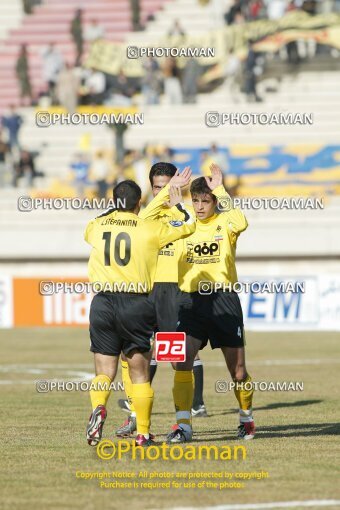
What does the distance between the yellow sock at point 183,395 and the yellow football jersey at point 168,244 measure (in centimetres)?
124

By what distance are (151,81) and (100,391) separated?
28239 millimetres

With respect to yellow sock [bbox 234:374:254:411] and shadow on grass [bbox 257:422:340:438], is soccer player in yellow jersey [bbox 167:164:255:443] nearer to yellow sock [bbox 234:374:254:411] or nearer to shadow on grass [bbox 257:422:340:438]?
yellow sock [bbox 234:374:254:411]

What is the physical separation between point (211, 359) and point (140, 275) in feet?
41.8

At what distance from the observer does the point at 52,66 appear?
39812mm

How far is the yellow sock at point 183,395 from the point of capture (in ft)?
36.6

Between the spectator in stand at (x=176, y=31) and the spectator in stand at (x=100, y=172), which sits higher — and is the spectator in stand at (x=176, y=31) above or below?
above

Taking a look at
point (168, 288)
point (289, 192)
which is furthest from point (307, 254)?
point (168, 288)

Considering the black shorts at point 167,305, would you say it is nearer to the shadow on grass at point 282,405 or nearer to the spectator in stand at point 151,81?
the shadow on grass at point 282,405

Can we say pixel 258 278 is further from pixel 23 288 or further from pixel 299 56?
pixel 299 56

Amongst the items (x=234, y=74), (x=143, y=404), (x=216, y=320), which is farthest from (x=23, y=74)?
(x=143, y=404)

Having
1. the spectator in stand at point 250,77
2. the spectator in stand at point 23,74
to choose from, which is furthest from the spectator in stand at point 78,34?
the spectator in stand at point 250,77

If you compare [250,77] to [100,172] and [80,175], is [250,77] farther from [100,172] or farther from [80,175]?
[80,175]

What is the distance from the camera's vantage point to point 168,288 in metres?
12.6

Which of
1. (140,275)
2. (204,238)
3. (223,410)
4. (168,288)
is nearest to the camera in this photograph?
(140,275)
